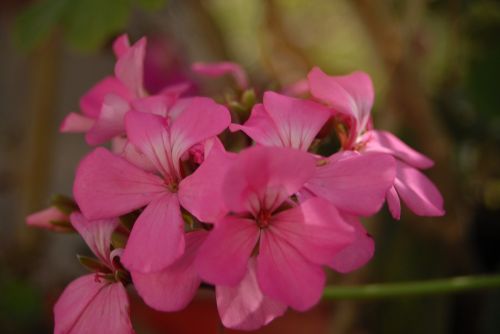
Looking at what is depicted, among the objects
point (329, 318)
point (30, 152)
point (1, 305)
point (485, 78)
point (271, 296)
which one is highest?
point (271, 296)

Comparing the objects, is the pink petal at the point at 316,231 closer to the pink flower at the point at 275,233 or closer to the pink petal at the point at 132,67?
the pink flower at the point at 275,233

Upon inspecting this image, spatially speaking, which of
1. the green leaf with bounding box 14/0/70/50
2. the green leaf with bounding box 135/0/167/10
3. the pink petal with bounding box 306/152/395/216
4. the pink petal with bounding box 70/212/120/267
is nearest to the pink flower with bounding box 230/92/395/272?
the pink petal with bounding box 306/152/395/216

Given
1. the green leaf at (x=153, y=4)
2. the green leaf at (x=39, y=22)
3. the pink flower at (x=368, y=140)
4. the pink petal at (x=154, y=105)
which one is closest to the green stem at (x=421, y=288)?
the pink flower at (x=368, y=140)

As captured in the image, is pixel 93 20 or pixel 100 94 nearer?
pixel 100 94

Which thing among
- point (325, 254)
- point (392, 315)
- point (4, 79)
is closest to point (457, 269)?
point (392, 315)

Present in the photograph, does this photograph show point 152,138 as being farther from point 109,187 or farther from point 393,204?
point 393,204

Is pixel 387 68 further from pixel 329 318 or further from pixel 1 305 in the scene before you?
pixel 1 305

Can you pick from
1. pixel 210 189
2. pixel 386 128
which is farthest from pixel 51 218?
pixel 386 128
